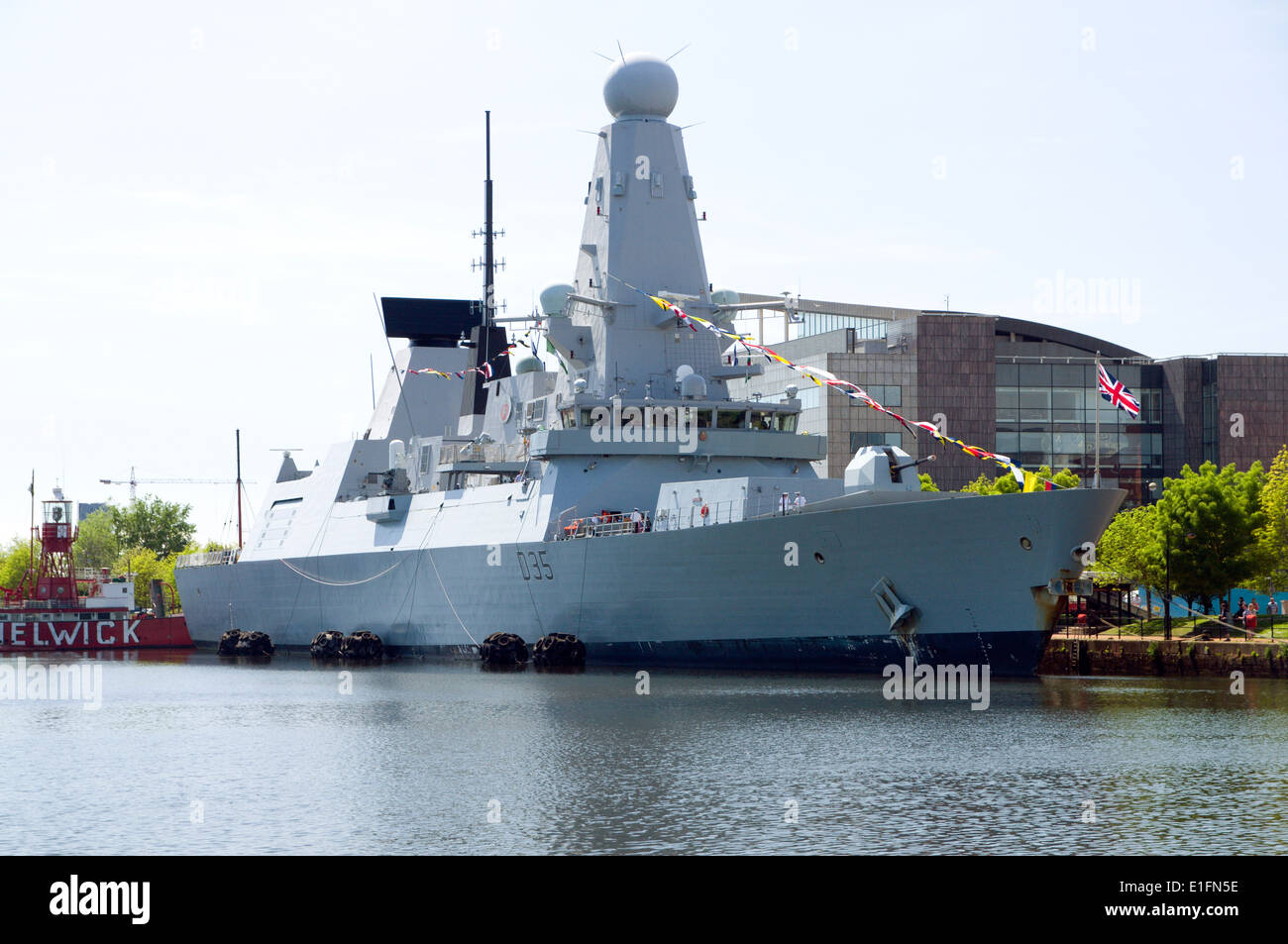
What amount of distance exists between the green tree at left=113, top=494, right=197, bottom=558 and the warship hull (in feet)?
241

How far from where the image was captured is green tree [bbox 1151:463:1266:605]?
44.0 metres

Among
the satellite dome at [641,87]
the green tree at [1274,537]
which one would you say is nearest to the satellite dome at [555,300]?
the satellite dome at [641,87]

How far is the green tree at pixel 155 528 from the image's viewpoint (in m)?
111

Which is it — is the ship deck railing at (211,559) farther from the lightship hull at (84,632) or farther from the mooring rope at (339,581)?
the mooring rope at (339,581)

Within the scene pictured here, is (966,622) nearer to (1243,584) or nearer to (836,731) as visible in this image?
(836,731)

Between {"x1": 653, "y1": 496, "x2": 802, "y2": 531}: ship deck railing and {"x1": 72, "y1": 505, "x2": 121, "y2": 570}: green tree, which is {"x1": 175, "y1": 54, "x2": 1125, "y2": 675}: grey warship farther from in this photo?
{"x1": 72, "y1": 505, "x2": 121, "y2": 570}: green tree

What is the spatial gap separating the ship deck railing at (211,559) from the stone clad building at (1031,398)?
23515mm

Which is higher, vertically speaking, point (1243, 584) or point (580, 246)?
point (580, 246)

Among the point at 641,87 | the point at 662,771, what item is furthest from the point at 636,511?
the point at 662,771
